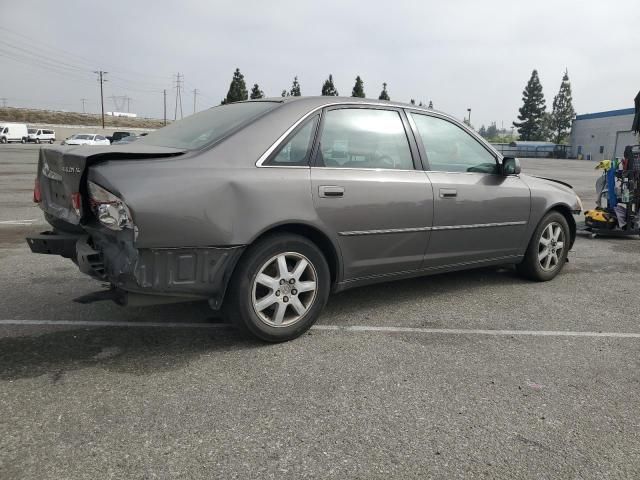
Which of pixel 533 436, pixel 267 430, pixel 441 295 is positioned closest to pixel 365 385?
pixel 267 430

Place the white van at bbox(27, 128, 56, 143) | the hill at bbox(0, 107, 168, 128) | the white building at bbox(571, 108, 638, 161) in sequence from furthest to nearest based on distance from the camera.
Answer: the hill at bbox(0, 107, 168, 128) → the white building at bbox(571, 108, 638, 161) → the white van at bbox(27, 128, 56, 143)

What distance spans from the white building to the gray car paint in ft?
224

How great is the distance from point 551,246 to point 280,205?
3182 millimetres

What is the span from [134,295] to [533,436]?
2212 mm

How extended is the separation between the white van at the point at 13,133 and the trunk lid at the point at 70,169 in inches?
2311

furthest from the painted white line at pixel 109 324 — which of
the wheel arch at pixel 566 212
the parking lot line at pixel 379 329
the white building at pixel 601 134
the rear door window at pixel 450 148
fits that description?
the white building at pixel 601 134

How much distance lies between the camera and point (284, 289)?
347cm

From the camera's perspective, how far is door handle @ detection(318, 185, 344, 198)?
354cm

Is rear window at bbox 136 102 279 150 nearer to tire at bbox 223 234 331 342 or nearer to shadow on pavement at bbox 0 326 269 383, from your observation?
tire at bbox 223 234 331 342

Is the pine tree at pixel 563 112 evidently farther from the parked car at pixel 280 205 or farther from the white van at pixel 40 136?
the parked car at pixel 280 205

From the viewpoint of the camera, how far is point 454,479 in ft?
7.11

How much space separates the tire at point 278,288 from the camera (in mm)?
3289

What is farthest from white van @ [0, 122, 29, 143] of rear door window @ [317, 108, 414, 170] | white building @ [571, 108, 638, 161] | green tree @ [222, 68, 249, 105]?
white building @ [571, 108, 638, 161]

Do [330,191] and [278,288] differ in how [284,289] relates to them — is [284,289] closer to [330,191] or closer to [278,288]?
[278,288]
